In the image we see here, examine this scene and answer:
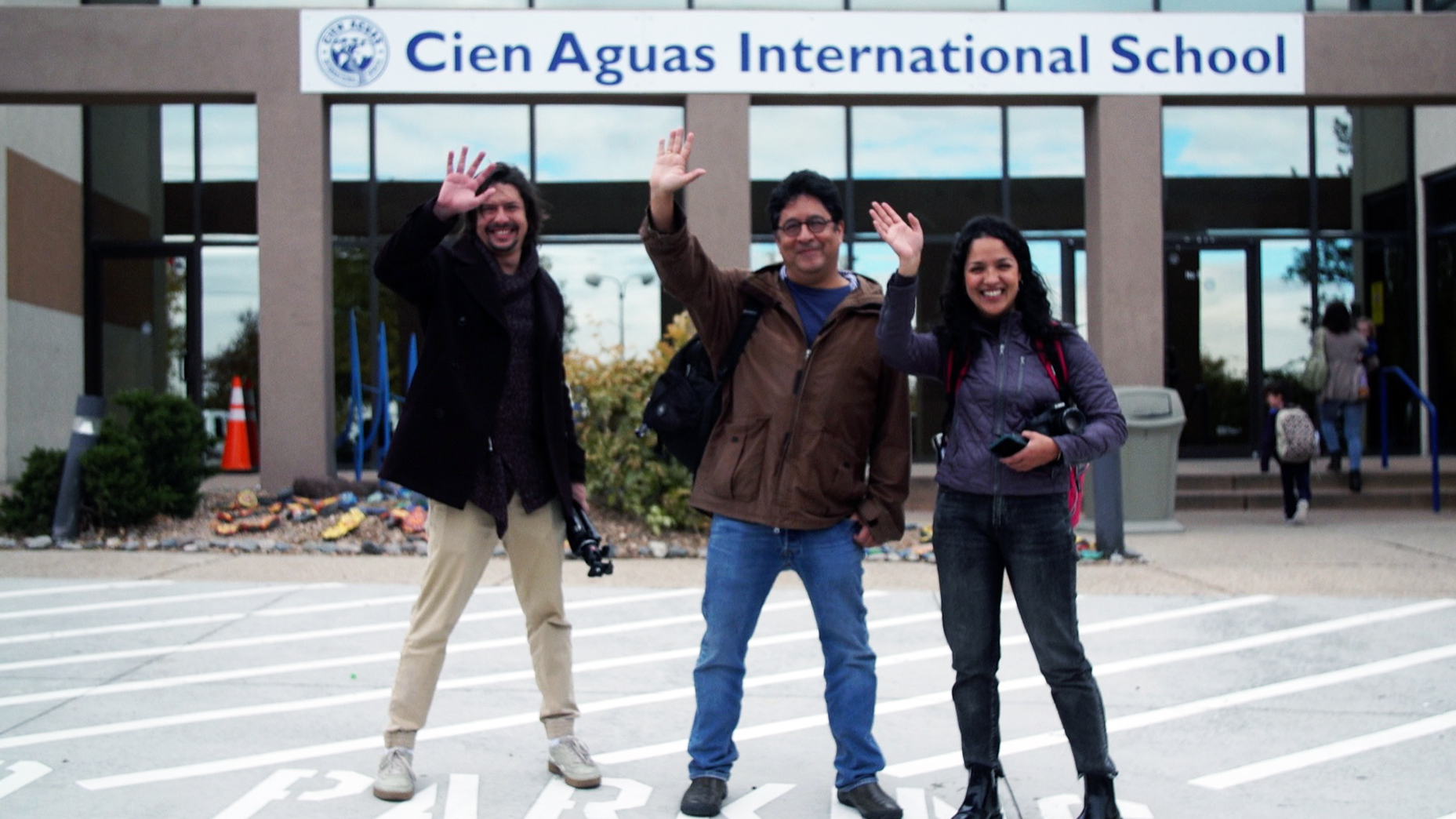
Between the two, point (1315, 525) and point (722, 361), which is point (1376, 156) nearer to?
point (1315, 525)

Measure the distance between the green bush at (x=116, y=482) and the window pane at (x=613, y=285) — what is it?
5.56 metres

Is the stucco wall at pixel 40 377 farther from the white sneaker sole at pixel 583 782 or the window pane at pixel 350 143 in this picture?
the white sneaker sole at pixel 583 782

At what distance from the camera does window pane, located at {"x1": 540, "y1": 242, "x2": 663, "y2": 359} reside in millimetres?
13789

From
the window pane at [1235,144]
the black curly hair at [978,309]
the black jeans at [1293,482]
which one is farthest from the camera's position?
the window pane at [1235,144]

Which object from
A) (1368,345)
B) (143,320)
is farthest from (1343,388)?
(143,320)

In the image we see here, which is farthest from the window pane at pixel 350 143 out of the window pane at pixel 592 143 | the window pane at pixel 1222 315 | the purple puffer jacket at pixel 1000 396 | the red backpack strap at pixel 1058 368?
the red backpack strap at pixel 1058 368

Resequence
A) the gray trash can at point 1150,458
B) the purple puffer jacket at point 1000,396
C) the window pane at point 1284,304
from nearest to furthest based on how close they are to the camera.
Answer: the purple puffer jacket at point 1000,396, the gray trash can at point 1150,458, the window pane at point 1284,304

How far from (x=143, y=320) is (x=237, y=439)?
1793mm

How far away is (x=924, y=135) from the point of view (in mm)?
14156

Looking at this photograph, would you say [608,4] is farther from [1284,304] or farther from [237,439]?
[1284,304]

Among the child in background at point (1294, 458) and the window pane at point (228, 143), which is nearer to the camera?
the child in background at point (1294, 458)

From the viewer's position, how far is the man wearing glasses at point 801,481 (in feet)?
11.8

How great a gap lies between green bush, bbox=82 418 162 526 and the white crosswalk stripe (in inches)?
71.6

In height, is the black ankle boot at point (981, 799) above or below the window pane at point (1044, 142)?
below
